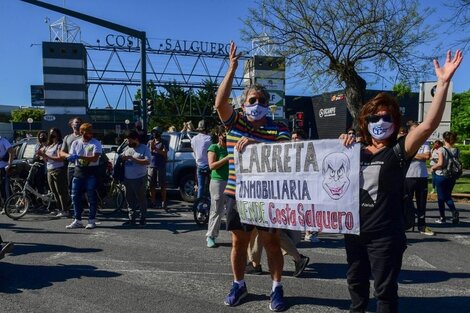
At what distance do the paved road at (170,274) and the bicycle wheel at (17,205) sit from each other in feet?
4.05


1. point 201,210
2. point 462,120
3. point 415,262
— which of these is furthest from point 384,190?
point 462,120

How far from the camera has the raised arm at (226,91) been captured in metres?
3.81

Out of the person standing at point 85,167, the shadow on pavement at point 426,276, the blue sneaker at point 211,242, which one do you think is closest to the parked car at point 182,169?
Result: the person standing at point 85,167

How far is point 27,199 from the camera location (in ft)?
31.4

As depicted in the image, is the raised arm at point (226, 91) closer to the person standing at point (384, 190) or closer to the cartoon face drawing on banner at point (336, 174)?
the cartoon face drawing on banner at point (336, 174)

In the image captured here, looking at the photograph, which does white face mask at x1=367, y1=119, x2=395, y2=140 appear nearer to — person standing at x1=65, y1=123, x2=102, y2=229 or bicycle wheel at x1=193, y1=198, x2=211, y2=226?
bicycle wheel at x1=193, y1=198, x2=211, y2=226

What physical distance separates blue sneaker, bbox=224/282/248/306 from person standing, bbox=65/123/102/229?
187 inches

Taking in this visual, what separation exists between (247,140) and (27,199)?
23.9 ft

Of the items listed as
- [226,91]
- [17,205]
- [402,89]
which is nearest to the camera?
[226,91]

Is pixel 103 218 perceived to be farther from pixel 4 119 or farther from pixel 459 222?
pixel 4 119

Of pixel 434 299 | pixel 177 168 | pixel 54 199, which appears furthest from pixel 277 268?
pixel 177 168

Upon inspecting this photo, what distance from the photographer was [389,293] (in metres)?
3.10

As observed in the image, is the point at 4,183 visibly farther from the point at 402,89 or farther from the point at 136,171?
the point at 402,89

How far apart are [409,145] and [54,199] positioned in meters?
8.95
